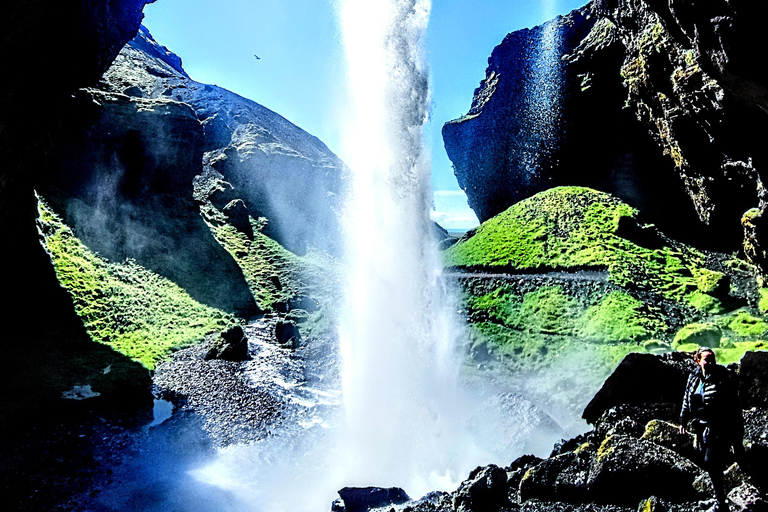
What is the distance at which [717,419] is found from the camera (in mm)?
6594

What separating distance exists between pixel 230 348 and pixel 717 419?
2527 cm

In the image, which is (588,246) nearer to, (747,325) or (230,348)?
(747,325)

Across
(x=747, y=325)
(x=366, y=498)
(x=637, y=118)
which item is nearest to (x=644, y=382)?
(x=366, y=498)

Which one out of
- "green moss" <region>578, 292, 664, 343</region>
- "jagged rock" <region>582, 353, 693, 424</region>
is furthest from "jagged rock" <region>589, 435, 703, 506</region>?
"green moss" <region>578, 292, 664, 343</region>

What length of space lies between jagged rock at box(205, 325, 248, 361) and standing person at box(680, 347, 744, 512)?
2479cm

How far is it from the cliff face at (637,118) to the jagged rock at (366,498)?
14376 millimetres

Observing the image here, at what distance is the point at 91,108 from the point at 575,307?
4634cm

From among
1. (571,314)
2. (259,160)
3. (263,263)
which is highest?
(259,160)

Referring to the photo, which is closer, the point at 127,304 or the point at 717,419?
the point at 717,419

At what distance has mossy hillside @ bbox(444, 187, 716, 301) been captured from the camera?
2745 centimetres

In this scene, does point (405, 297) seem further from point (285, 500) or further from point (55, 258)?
point (55, 258)

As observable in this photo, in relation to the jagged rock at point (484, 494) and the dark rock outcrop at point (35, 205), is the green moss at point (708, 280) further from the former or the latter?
the dark rock outcrop at point (35, 205)

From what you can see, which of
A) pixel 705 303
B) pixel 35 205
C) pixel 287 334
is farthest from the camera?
pixel 287 334

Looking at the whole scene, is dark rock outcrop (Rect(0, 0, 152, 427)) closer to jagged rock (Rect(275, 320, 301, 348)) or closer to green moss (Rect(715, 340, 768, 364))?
jagged rock (Rect(275, 320, 301, 348))
